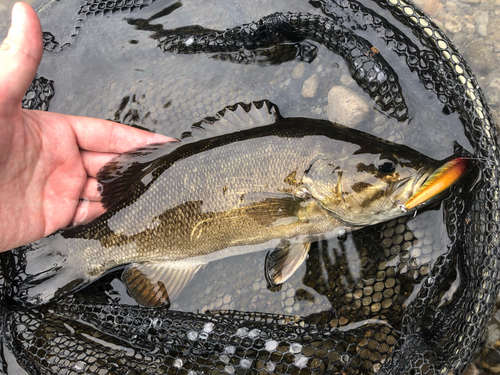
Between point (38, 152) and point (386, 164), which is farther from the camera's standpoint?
point (38, 152)

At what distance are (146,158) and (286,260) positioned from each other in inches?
61.6

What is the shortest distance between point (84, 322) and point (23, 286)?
2.04ft

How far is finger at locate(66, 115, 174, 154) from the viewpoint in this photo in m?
3.16

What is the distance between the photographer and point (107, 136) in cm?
323

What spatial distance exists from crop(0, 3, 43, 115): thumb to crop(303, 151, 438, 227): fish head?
2227 mm

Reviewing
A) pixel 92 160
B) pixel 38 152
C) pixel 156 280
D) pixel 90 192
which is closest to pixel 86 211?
pixel 90 192

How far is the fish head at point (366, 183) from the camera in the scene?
2.54 meters

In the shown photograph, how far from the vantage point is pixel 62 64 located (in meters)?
3.55

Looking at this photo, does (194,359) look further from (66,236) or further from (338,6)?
(338,6)

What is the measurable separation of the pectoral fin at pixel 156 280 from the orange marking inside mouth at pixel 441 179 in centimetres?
204

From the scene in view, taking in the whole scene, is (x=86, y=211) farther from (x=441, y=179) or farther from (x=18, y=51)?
(x=441, y=179)

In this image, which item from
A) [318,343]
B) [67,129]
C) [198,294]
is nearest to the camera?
[318,343]

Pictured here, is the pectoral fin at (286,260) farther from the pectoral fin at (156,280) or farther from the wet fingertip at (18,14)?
the wet fingertip at (18,14)

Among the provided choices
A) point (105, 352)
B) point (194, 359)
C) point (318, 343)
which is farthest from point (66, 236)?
point (318, 343)
